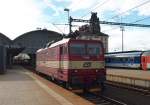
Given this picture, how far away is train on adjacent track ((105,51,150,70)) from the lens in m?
42.1

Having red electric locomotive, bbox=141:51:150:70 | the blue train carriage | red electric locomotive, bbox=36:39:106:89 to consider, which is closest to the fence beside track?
red electric locomotive, bbox=36:39:106:89

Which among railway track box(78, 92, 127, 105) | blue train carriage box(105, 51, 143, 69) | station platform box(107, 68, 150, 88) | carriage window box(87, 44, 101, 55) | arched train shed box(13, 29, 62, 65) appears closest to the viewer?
railway track box(78, 92, 127, 105)

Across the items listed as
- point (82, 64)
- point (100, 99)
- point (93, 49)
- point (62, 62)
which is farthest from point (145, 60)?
point (100, 99)

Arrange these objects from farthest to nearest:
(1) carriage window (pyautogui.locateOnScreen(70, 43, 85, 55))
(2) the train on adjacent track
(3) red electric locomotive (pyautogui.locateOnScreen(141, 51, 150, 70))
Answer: (2) the train on adjacent track → (3) red electric locomotive (pyautogui.locateOnScreen(141, 51, 150, 70)) → (1) carriage window (pyautogui.locateOnScreen(70, 43, 85, 55))

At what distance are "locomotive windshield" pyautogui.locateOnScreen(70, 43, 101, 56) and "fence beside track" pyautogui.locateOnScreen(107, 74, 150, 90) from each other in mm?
5314

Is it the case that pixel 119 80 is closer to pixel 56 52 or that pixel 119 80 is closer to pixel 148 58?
pixel 56 52

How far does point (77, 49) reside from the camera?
1845 cm

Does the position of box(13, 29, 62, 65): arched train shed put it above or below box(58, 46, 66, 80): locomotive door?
above

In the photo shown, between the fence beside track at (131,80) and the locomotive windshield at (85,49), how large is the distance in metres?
5.31

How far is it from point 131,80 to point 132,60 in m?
20.1

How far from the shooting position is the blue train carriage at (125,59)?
43969 mm

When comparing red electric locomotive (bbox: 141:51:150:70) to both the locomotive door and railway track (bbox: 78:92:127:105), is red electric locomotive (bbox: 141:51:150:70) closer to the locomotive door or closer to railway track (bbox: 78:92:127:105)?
the locomotive door

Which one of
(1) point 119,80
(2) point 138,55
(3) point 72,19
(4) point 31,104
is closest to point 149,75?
(1) point 119,80

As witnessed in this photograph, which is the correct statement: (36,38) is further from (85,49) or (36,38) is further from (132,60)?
(85,49)
